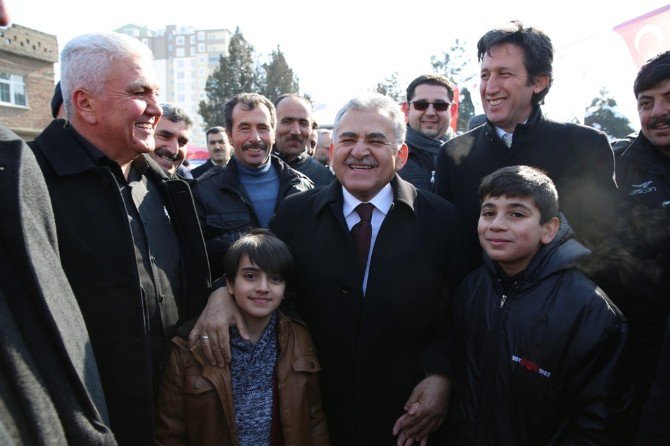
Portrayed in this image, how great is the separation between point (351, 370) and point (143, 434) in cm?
98

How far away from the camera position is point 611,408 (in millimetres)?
1942

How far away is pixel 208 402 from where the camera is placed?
2.26 m

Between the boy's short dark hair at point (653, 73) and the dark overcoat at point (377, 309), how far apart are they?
1.49m

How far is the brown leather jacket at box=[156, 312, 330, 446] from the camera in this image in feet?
7.41

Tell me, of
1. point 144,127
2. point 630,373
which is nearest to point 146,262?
point 144,127

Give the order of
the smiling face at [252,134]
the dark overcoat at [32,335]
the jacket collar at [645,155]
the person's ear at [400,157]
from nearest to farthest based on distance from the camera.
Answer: the dark overcoat at [32,335], the person's ear at [400,157], the jacket collar at [645,155], the smiling face at [252,134]

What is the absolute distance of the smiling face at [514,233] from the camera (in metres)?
2.25

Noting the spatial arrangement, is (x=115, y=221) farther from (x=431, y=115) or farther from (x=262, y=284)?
(x=431, y=115)

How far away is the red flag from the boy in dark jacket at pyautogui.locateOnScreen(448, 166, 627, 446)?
4.20m

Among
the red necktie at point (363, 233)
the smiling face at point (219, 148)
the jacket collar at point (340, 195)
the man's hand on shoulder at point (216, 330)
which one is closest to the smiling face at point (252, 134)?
the jacket collar at point (340, 195)

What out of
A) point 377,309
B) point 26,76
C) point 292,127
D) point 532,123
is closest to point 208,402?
point 377,309

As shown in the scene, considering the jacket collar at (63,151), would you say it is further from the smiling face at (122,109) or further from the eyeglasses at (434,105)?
the eyeglasses at (434,105)

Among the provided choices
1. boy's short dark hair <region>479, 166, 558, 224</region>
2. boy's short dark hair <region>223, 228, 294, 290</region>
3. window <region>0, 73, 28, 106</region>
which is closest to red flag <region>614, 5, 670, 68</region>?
boy's short dark hair <region>479, 166, 558, 224</region>

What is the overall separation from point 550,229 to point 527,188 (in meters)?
0.23
